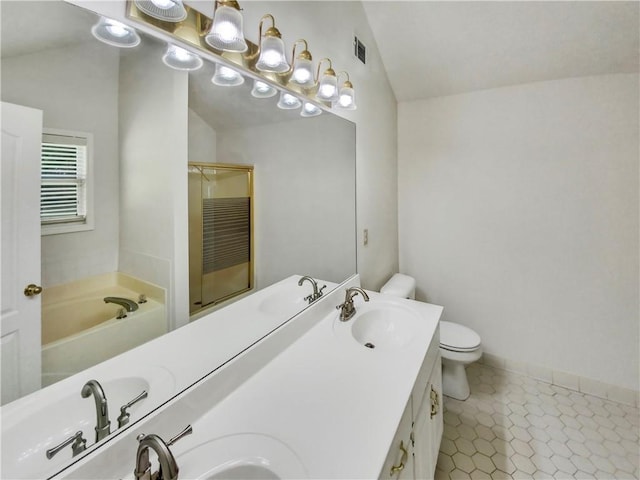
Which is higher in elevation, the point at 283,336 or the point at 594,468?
the point at 283,336

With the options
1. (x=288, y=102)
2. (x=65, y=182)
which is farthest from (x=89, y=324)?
(x=288, y=102)

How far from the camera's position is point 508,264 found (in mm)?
2270

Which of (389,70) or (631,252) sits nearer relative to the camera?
(631,252)

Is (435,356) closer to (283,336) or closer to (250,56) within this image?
(283,336)

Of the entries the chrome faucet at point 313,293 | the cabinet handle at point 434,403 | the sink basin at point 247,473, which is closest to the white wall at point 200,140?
the chrome faucet at point 313,293

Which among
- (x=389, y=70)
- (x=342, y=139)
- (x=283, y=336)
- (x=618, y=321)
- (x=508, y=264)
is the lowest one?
(x=618, y=321)

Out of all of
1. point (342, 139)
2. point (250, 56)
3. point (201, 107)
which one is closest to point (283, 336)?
point (201, 107)

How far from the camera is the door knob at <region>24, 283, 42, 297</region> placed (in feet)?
1.81

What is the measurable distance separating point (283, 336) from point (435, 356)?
743 millimetres

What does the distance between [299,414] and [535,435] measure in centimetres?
177

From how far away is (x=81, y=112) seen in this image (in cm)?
61

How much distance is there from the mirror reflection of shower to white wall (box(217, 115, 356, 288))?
52 mm

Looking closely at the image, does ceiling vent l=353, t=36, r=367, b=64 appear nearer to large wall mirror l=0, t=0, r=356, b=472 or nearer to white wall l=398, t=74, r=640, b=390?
white wall l=398, t=74, r=640, b=390

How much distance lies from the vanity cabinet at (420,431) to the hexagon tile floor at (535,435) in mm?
408
